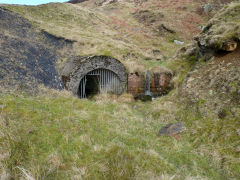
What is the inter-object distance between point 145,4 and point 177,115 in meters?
34.9

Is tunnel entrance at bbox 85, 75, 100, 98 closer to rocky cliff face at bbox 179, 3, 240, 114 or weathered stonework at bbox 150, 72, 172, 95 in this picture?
weathered stonework at bbox 150, 72, 172, 95

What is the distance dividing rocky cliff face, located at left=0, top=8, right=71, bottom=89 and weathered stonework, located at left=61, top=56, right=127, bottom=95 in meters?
0.68

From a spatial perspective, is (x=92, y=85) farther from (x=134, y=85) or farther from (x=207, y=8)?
(x=207, y=8)

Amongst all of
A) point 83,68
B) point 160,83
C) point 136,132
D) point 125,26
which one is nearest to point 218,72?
point 160,83

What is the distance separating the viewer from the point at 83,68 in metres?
10.5

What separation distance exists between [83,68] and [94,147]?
6977 millimetres

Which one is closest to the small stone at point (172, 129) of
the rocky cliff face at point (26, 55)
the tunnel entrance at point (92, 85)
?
the rocky cliff face at point (26, 55)

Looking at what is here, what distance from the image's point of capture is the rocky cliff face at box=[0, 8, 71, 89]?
8.98 meters

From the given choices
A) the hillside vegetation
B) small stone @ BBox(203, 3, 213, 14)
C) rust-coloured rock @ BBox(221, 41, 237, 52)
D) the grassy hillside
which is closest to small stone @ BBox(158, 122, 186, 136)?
the hillside vegetation

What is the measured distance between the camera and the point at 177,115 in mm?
7520

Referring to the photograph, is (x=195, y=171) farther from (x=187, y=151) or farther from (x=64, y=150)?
(x=64, y=150)

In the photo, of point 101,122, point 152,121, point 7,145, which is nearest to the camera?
point 7,145

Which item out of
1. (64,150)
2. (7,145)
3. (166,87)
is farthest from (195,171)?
(166,87)

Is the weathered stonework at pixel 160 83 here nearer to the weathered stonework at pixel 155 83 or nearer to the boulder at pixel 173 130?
the weathered stonework at pixel 155 83
